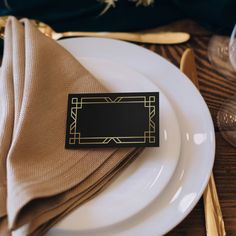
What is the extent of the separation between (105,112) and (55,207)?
0.12m

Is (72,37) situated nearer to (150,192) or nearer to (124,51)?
(124,51)

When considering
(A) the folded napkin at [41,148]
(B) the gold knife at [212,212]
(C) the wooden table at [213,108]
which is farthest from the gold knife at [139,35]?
(B) the gold knife at [212,212]

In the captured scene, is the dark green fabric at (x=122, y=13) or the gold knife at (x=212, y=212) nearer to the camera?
the gold knife at (x=212, y=212)

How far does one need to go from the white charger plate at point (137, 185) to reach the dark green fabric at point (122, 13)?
0.59 ft

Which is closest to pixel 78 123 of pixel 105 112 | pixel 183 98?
pixel 105 112

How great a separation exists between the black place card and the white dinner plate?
0.17 ft

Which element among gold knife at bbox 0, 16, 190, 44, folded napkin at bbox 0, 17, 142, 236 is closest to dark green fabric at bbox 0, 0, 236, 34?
gold knife at bbox 0, 16, 190, 44

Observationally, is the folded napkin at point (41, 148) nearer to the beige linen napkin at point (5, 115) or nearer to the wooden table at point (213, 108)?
the beige linen napkin at point (5, 115)

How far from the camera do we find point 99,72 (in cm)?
52

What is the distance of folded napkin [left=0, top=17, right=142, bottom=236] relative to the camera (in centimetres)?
40

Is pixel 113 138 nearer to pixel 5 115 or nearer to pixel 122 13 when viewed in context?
pixel 5 115

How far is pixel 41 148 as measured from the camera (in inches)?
17.1

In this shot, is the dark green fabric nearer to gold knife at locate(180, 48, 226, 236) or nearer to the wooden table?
the wooden table

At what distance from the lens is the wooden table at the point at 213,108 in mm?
476
